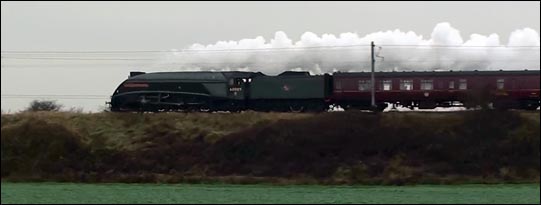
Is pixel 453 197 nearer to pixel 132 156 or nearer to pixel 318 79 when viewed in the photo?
pixel 132 156

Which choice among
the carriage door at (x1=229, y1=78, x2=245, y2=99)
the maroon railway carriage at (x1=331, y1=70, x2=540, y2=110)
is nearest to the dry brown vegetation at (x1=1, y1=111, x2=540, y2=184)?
the maroon railway carriage at (x1=331, y1=70, x2=540, y2=110)

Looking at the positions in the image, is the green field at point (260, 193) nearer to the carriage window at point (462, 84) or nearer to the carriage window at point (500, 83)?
the carriage window at point (500, 83)

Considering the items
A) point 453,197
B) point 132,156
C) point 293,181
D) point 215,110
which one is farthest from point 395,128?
point 215,110

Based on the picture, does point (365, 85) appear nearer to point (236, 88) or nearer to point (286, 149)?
point (236, 88)

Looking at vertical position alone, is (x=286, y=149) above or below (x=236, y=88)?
below

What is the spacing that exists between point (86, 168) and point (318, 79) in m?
16.4

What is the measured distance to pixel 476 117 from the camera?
2872 cm

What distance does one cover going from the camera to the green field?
26.9 metres

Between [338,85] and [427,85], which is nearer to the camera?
[427,85]

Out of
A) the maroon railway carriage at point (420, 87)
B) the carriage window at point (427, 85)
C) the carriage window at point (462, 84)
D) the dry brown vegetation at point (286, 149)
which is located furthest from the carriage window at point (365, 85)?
the dry brown vegetation at point (286, 149)

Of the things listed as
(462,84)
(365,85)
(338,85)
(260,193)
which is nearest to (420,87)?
(365,85)

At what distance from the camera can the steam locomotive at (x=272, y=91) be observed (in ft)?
149

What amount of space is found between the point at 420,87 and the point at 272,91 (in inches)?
297

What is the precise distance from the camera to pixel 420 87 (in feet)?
148
